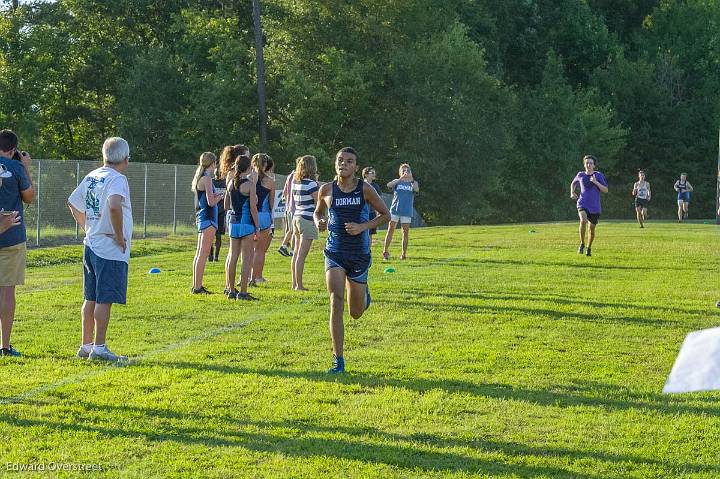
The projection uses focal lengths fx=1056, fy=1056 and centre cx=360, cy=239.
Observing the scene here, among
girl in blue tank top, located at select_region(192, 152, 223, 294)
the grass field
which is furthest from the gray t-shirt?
girl in blue tank top, located at select_region(192, 152, 223, 294)

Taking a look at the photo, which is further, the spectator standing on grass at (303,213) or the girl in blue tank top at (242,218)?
the spectator standing on grass at (303,213)

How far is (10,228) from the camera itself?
8.76 m

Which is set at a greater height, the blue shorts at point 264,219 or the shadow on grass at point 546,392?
the blue shorts at point 264,219

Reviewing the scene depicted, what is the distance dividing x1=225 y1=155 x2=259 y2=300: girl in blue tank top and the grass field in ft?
1.53

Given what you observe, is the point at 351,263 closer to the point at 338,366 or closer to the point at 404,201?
the point at 338,366

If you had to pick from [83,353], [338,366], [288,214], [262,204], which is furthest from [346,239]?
[288,214]

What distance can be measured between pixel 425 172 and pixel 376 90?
4796 mm

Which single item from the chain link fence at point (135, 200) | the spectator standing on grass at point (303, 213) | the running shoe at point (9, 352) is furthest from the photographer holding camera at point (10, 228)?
the chain link fence at point (135, 200)

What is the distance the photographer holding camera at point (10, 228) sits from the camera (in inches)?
344

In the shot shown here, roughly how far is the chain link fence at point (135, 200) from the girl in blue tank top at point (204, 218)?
38.9ft

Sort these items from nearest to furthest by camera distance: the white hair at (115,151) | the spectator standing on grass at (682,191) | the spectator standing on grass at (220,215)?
the white hair at (115,151)
the spectator standing on grass at (220,215)
the spectator standing on grass at (682,191)

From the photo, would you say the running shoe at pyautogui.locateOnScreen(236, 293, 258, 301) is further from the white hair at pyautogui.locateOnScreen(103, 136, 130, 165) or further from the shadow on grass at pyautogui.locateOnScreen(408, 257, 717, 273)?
the shadow on grass at pyautogui.locateOnScreen(408, 257, 717, 273)

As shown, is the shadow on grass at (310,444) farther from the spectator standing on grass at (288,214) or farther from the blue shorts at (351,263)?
the spectator standing on grass at (288,214)

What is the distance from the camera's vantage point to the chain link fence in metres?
25.8
